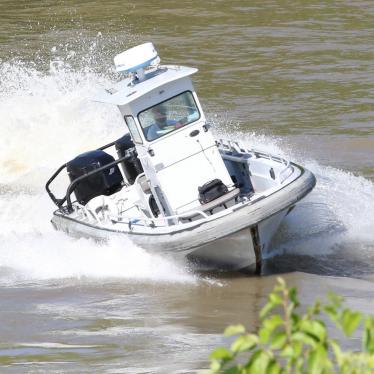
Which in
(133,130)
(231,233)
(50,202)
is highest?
(133,130)

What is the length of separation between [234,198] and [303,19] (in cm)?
1358

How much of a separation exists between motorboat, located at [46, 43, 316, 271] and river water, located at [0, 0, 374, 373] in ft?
0.89

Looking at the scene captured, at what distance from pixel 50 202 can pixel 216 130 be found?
347 centimetres

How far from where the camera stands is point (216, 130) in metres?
15.1

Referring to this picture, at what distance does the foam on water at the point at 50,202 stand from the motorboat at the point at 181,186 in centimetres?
28

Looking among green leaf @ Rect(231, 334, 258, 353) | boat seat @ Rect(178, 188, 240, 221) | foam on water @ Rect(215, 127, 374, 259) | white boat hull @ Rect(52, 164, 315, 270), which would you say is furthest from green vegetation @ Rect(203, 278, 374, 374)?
foam on water @ Rect(215, 127, 374, 259)

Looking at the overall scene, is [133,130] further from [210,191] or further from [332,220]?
[332,220]

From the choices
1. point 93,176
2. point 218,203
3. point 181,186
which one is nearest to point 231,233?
point 218,203

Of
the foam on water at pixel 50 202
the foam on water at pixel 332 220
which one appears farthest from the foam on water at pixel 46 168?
the foam on water at pixel 332 220

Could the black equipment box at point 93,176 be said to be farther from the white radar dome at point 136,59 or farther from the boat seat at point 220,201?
the boat seat at point 220,201

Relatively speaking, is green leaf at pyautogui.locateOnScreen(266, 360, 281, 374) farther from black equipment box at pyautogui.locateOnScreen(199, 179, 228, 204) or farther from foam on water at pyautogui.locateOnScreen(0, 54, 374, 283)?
black equipment box at pyautogui.locateOnScreen(199, 179, 228, 204)

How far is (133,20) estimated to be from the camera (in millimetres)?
23797

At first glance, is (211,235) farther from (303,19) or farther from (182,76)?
(303,19)

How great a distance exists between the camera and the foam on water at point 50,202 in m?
9.86
